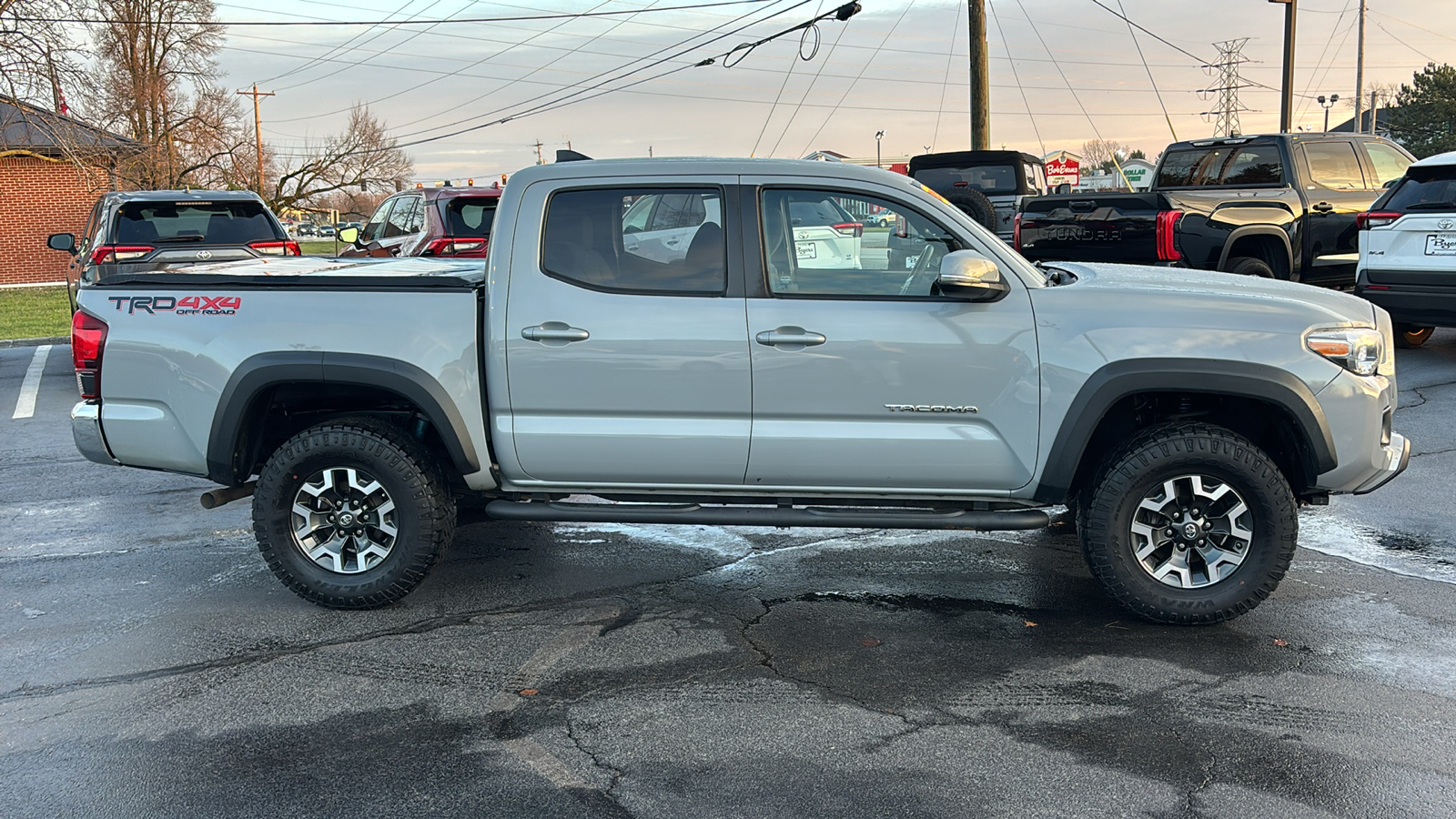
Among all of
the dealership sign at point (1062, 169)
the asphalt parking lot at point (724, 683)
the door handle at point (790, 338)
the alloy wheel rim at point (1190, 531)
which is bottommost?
the asphalt parking lot at point (724, 683)

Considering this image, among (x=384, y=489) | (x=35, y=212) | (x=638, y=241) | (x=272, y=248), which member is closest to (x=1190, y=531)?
(x=638, y=241)

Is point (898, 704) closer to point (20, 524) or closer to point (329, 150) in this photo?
point (20, 524)

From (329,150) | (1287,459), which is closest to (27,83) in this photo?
(1287,459)

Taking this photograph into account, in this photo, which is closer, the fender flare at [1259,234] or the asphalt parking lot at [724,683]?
the asphalt parking lot at [724,683]

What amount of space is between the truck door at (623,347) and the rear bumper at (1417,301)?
7.91m

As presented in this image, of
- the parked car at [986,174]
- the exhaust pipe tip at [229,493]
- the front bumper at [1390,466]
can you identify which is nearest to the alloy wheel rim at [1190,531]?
the front bumper at [1390,466]

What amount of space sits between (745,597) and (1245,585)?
2.13 meters

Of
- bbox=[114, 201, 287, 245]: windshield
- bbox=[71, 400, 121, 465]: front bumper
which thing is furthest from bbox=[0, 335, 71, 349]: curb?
bbox=[71, 400, 121, 465]: front bumper

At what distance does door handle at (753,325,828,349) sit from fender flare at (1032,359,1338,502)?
1.07m

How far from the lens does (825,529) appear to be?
258 inches

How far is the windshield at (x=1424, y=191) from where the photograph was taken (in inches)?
396

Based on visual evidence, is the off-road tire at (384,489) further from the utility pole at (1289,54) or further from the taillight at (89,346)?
the utility pole at (1289,54)

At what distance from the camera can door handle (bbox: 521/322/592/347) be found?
188 inches

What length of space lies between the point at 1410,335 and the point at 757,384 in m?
10.4
